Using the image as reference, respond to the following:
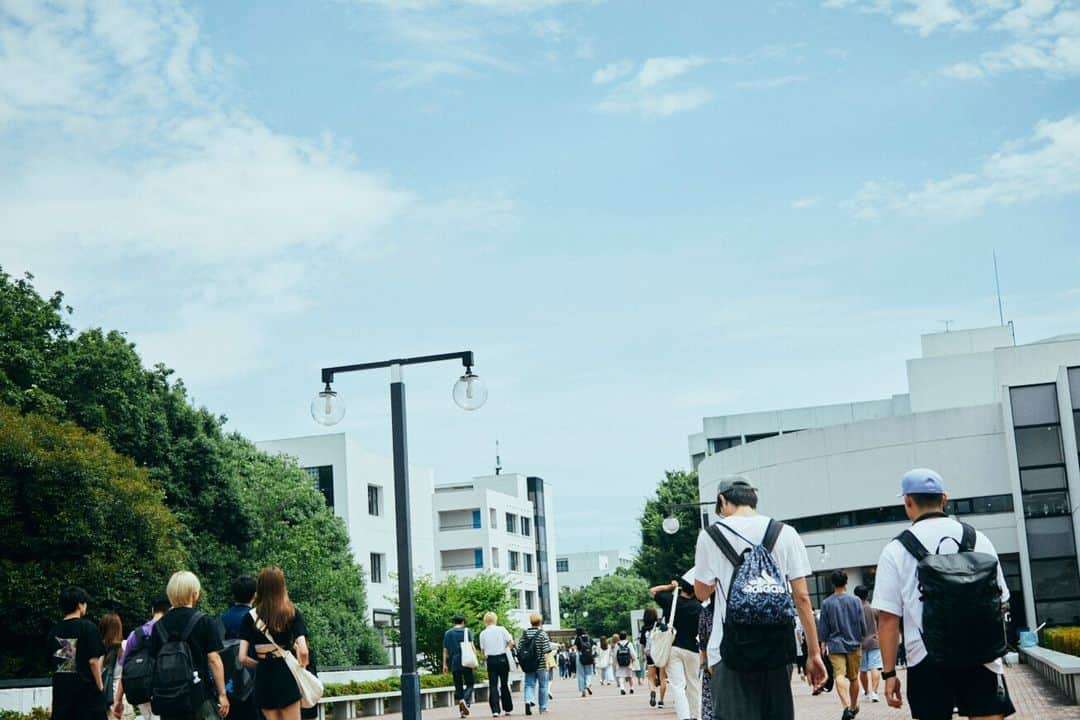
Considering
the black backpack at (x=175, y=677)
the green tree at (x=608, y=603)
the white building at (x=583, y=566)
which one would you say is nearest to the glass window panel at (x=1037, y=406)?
the black backpack at (x=175, y=677)

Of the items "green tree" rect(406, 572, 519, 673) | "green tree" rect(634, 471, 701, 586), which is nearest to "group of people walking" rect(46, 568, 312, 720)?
"green tree" rect(406, 572, 519, 673)

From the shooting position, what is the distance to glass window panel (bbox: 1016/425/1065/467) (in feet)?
154

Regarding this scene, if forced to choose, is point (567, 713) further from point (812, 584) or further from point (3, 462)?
point (812, 584)

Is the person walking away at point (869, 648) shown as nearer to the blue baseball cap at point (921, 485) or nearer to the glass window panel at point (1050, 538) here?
the blue baseball cap at point (921, 485)

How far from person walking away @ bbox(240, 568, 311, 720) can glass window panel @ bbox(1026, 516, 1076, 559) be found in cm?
4238

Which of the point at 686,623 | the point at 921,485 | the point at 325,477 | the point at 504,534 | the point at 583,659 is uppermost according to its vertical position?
the point at 325,477

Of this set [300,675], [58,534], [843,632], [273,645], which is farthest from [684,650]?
[58,534]

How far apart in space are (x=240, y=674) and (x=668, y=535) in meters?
64.0

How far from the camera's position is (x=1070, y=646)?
20250 mm

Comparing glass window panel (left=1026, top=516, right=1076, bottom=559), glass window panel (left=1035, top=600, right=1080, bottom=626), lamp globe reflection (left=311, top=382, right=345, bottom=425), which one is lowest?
glass window panel (left=1035, top=600, right=1080, bottom=626)

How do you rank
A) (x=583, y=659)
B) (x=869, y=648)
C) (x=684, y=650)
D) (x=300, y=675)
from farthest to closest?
(x=583, y=659) → (x=869, y=648) → (x=684, y=650) → (x=300, y=675)

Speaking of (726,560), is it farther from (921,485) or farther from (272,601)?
(272,601)

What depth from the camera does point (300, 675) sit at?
894cm

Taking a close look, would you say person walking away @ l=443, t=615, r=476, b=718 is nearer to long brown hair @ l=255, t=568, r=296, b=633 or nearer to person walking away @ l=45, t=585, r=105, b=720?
person walking away @ l=45, t=585, r=105, b=720
